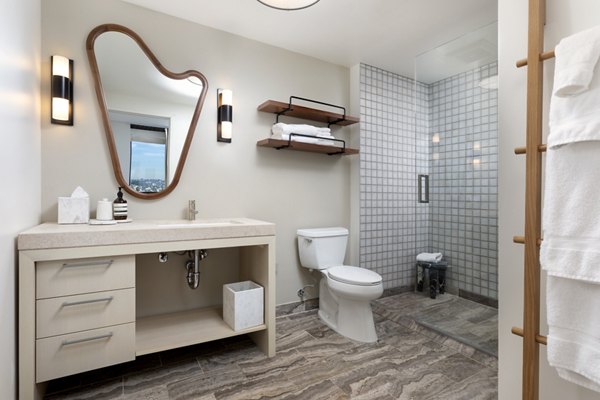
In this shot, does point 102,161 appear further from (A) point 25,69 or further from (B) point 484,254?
(B) point 484,254

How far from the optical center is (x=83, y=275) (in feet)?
4.79

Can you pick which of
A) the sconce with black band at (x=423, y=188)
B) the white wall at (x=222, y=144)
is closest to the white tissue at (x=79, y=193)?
the white wall at (x=222, y=144)

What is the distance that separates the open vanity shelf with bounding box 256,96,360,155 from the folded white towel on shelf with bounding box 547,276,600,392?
1837 millimetres

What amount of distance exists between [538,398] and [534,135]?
972 millimetres

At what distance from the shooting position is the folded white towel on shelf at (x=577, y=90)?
0.91 metres

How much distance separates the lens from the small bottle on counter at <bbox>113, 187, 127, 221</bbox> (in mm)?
1899

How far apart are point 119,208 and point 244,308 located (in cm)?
103

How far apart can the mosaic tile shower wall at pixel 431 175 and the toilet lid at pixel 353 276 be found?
0.59 m

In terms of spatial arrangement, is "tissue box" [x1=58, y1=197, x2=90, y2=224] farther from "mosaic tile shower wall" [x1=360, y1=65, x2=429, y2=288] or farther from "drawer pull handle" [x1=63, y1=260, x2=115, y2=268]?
"mosaic tile shower wall" [x1=360, y1=65, x2=429, y2=288]

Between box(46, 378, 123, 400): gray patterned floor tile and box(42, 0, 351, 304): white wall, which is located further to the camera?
box(42, 0, 351, 304): white wall

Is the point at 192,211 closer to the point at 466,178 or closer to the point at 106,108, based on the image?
the point at 106,108

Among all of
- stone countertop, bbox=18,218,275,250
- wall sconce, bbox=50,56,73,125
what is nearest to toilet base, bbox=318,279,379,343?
stone countertop, bbox=18,218,275,250

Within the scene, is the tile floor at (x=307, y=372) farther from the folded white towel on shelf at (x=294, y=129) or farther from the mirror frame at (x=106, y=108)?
the folded white towel on shelf at (x=294, y=129)

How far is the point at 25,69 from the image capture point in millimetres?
1479
